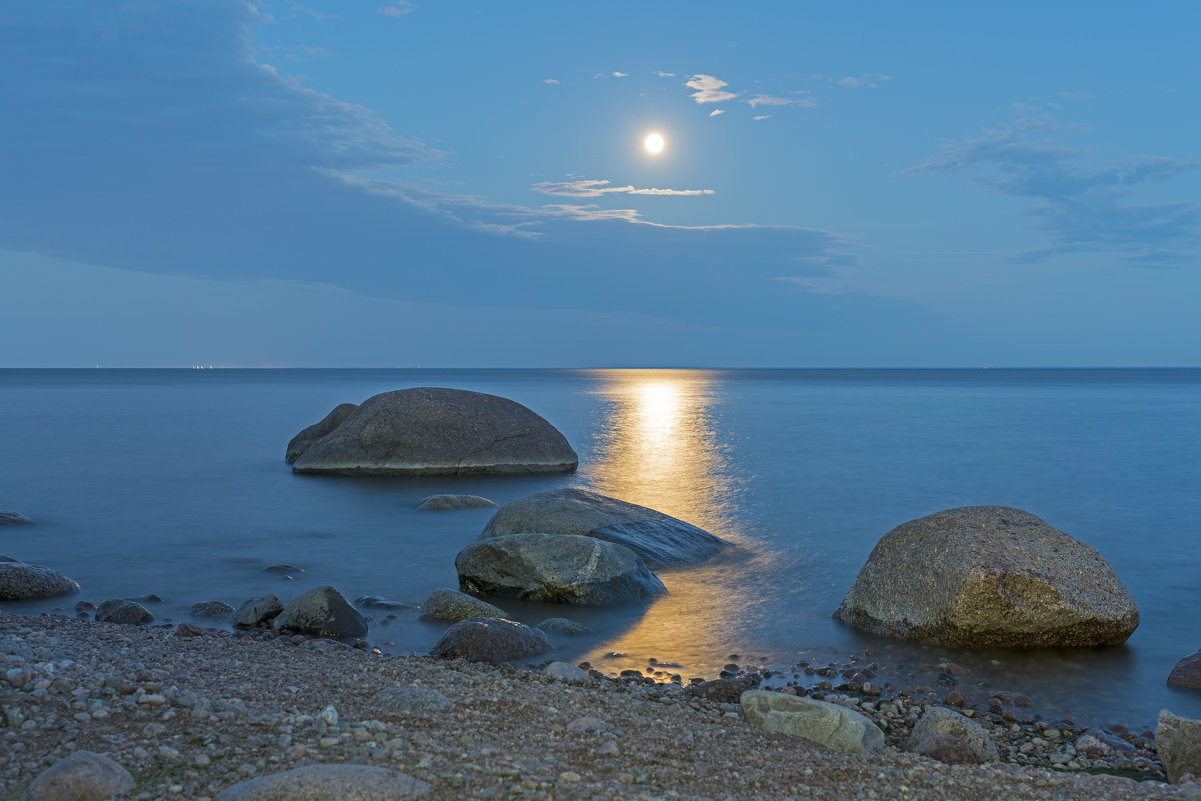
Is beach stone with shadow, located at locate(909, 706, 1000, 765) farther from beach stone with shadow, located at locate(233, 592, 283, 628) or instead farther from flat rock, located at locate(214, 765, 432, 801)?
beach stone with shadow, located at locate(233, 592, 283, 628)

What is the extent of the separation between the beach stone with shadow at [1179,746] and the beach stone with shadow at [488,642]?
4968 millimetres

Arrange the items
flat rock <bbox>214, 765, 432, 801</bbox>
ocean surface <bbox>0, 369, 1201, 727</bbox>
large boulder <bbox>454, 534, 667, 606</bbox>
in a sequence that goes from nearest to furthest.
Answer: flat rock <bbox>214, 765, 432, 801</bbox> < ocean surface <bbox>0, 369, 1201, 727</bbox> < large boulder <bbox>454, 534, 667, 606</bbox>

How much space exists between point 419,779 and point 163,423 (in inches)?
1633

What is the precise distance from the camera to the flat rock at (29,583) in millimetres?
10086

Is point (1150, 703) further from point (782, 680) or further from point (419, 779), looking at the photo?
point (419, 779)

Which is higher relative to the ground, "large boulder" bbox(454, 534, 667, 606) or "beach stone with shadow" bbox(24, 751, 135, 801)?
"beach stone with shadow" bbox(24, 751, 135, 801)

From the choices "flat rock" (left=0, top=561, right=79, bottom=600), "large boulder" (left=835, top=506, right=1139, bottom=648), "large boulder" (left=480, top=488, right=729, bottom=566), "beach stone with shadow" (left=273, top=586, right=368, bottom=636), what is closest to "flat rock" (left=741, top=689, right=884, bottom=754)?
"large boulder" (left=835, top=506, right=1139, bottom=648)

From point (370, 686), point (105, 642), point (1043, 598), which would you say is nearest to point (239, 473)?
point (105, 642)

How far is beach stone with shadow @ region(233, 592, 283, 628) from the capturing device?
30.0 ft

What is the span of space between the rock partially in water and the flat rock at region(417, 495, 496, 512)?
7.29 metres

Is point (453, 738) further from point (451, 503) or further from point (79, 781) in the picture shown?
point (451, 503)

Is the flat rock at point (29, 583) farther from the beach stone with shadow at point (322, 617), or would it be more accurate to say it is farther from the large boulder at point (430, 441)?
the large boulder at point (430, 441)

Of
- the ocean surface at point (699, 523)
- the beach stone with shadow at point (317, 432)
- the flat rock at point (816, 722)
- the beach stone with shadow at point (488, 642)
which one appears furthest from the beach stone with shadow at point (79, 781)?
the beach stone with shadow at point (317, 432)

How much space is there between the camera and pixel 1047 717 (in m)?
7.11
